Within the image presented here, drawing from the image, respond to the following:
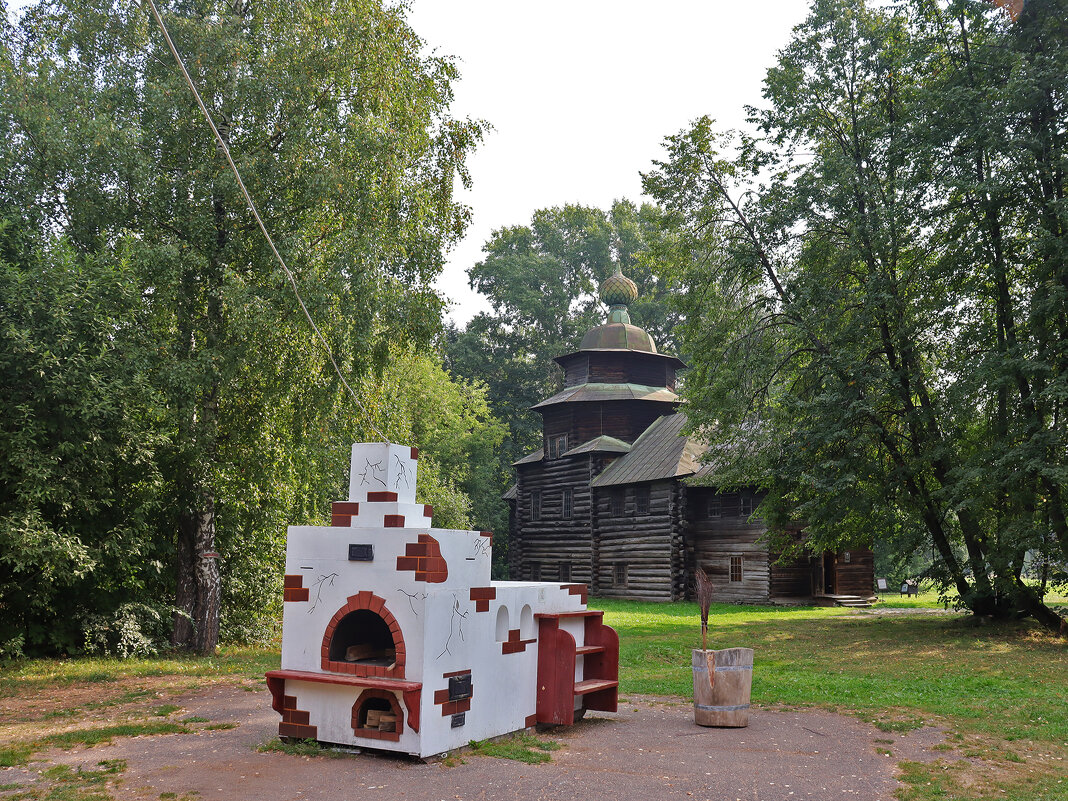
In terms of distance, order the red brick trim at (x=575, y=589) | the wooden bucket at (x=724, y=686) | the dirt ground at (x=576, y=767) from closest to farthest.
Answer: the dirt ground at (x=576, y=767), the wooden bucket at (x=724, y=686), the red brick trim at (x=575, y=589)

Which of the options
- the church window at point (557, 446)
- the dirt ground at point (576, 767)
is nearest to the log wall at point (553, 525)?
the church window at point (557, 446)

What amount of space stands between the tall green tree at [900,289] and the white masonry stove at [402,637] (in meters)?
12.7

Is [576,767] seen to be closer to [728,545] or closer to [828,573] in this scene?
[728,545]

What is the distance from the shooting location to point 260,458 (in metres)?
17.4

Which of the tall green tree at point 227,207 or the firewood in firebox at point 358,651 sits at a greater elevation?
the tall green tree at point 227,207

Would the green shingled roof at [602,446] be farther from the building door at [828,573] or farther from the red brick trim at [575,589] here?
the red brick trim at [575,589]

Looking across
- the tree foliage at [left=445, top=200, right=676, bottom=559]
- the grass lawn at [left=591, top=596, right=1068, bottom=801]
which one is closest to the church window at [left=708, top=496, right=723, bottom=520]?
the grass lawn at [left=591, top=596, right=1068, bottom=801]

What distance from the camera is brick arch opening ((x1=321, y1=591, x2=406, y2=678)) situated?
870 cm

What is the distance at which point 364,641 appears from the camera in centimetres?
1001

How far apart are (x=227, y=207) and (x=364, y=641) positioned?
10.2 m

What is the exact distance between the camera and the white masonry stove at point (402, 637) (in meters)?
8.62

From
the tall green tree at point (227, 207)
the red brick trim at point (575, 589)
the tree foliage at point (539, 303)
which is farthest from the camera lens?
the tree foliage at point (539, 303)

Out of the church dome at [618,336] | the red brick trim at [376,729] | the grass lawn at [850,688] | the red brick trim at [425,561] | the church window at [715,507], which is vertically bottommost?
the grass lawn at [850,688]

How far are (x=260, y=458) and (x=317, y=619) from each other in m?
8.84
